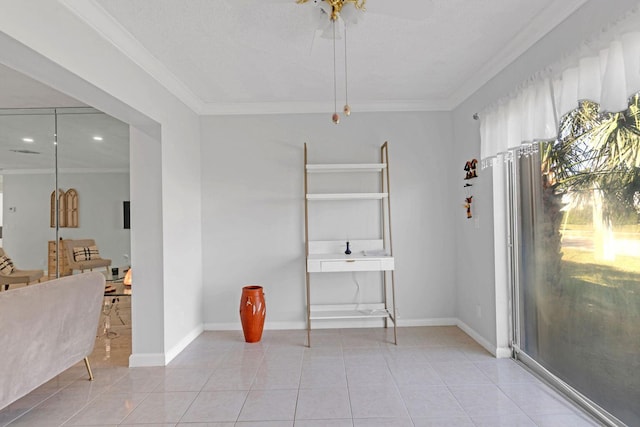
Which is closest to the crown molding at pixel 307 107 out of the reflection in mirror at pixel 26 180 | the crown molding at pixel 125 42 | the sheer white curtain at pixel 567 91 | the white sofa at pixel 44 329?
the crown molding at pixel 125 42

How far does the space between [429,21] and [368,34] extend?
16.2 inches

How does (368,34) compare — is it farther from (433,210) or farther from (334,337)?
(334,337)

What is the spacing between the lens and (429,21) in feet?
7.84

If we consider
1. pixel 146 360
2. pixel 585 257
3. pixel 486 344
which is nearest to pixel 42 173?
pixel 146 360

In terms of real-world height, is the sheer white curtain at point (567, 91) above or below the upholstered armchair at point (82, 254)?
above

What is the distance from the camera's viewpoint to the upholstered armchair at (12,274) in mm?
3773

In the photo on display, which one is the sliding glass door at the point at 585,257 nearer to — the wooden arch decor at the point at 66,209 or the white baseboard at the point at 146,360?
the white baseboard at the point at 146,360

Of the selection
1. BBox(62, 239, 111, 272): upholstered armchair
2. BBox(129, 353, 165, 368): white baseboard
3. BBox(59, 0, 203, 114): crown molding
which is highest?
BBox(59, 0, 203, 114): crown molding

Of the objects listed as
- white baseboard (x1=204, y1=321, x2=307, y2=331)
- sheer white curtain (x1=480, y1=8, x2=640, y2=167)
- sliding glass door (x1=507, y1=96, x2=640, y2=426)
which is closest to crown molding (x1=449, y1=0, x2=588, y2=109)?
sheer white curtain (x1=480, y1=8, x2=640, y2=167)

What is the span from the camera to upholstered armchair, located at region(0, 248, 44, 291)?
3773mm

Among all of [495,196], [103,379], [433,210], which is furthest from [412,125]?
[103,379]

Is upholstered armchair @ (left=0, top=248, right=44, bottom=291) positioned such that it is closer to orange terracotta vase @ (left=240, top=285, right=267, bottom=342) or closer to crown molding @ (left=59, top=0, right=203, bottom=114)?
orange terracotta vase @ (left=240, top=285, right=267, bottom=342)

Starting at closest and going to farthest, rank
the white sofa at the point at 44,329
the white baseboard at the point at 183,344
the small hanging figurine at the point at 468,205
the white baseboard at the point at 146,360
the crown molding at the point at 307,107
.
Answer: the white sofa at the point at 44,329
the white baseboard at the point at 146,360
the white baseboard at the point at 183,344
the small hanging figurine at the point at 468,205
the crown molding at the point at 307,107

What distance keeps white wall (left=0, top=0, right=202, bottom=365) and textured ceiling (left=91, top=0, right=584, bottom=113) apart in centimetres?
21
